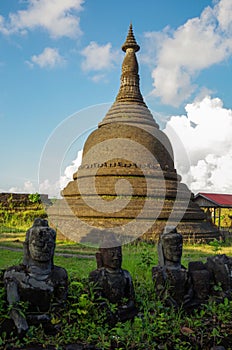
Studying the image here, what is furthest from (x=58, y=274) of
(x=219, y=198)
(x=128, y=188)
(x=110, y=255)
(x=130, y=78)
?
(x=219, y=198)

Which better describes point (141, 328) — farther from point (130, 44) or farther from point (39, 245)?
point (130, 44)

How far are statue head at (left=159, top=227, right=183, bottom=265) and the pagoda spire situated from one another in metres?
16.6

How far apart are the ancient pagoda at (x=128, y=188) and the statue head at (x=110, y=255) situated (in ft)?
30.8

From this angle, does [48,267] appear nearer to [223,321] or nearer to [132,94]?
[223,321]

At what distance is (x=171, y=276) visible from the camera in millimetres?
4762

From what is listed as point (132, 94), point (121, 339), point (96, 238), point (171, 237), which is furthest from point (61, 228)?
point (121, 339)

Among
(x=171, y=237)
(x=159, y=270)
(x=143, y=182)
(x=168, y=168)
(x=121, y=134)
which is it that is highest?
(x=121, y=134)

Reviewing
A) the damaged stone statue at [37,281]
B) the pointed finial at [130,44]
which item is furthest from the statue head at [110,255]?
the pointed finial at [130,44]

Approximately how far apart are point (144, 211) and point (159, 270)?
10.0 meters

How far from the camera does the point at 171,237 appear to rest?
490 cm

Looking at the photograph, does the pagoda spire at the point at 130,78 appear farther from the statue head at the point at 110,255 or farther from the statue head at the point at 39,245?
the statue head at the point at 39,245

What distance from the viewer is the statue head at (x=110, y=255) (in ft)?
14.6

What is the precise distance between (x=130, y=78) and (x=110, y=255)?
18.0 metres

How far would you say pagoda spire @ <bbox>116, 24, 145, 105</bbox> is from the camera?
2094cm
